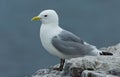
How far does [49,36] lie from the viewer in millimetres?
→ 11891

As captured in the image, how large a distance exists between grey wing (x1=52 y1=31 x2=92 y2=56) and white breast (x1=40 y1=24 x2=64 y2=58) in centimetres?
7

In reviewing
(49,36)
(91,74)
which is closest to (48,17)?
(49,36)

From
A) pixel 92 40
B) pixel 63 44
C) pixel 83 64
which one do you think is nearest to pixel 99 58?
pixel 83 64

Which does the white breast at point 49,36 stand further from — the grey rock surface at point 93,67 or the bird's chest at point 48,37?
the grey rock surface at point 93,67

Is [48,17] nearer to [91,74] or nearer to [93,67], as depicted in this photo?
[93,67]

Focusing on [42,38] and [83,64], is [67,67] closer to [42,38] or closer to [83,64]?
[83,64]

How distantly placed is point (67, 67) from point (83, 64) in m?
0.27

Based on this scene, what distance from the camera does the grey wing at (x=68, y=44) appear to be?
38.2 ft

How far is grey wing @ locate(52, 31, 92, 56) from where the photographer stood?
1166 cm

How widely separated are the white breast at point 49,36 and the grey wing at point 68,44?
0.23 ft

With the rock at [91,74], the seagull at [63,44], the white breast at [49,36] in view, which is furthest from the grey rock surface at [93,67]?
the white breast at [49,36]

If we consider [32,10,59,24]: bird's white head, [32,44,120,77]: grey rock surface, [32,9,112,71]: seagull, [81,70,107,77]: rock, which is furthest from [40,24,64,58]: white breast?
[81,70,107,77]: rock

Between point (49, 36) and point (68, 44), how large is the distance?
0.36 meters

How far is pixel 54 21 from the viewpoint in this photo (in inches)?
479
